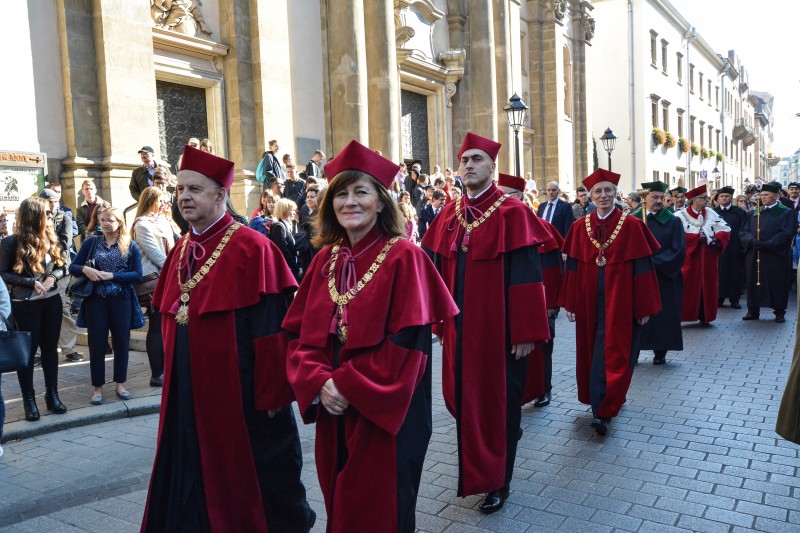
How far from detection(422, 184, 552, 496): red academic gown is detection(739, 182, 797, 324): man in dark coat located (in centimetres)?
905

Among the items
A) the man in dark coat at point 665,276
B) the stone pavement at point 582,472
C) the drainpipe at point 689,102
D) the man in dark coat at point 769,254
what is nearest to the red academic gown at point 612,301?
the stone pavement at point 582,472

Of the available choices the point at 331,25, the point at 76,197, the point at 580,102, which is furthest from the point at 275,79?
the point at 580,102

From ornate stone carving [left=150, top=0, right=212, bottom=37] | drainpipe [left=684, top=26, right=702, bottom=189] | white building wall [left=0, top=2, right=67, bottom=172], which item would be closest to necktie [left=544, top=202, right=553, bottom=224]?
ornate stone carving [left=150, top=0, right=212, bottom=37]

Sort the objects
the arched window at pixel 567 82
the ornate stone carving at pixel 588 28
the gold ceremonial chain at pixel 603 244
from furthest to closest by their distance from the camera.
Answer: the ornate stone carving at pixel 588 28 < the arched window at pixel 567 82 < the gold ceremonial chain at pixel 603 244

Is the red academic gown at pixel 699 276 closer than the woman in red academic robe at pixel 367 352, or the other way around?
the woman in red academic robe at pixel 367 352

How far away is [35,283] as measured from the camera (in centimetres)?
638

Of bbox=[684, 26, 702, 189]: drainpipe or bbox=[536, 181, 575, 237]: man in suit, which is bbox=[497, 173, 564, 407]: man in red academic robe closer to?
bbox=[536, 181, 575, 237]: man in suit

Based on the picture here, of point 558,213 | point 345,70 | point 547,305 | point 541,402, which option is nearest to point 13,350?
point 547,305

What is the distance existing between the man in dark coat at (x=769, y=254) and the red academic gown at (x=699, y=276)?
73 cm

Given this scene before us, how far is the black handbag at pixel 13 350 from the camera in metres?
5.09

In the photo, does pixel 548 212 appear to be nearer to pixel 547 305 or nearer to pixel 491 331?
pixel 547 305

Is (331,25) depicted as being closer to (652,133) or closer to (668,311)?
(668,311)

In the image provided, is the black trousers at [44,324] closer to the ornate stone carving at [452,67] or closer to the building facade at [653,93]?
the ornate stone carving at [452,67]

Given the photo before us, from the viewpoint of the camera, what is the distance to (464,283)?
14.9ft
